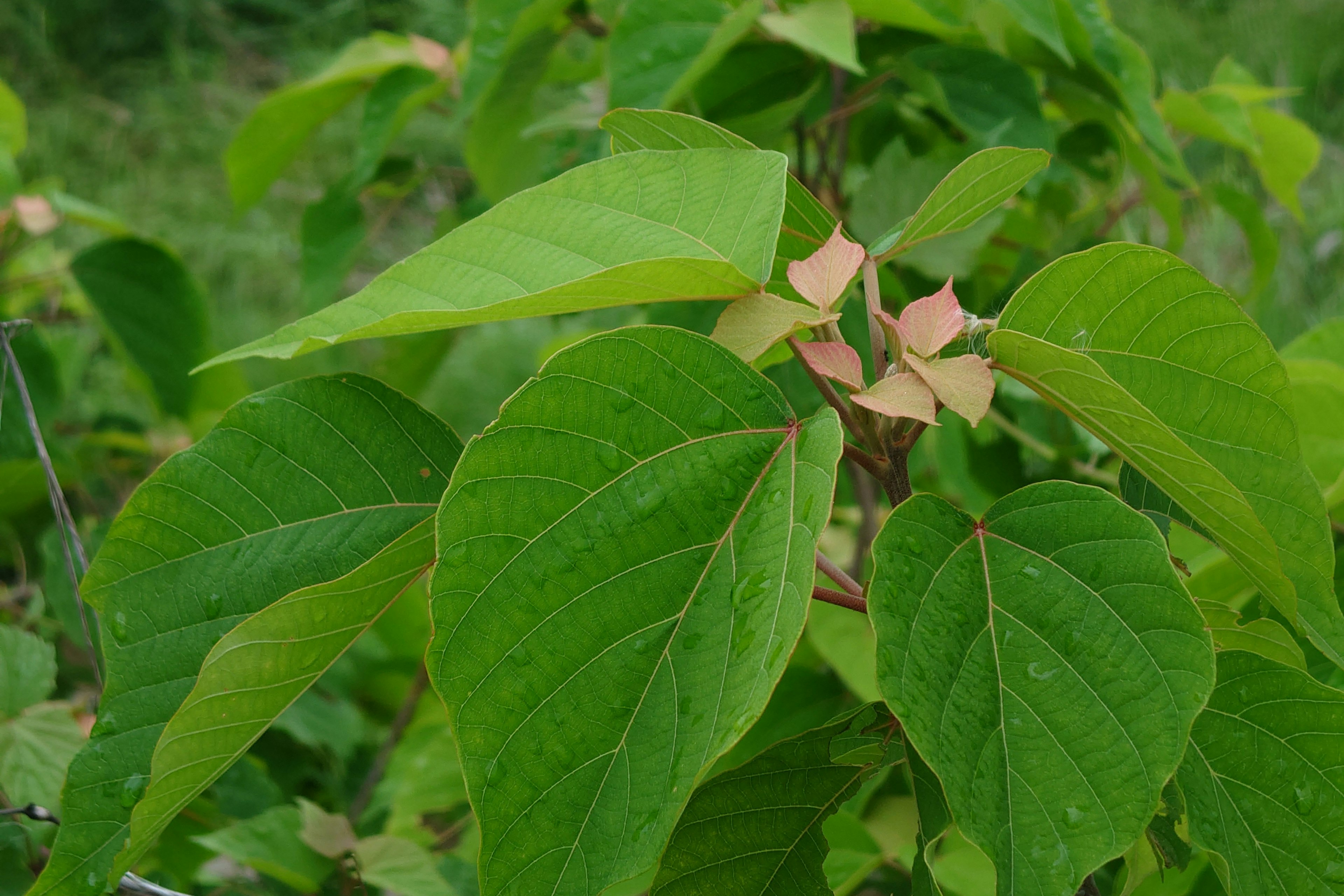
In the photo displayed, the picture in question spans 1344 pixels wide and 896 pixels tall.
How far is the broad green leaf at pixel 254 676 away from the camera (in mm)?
326

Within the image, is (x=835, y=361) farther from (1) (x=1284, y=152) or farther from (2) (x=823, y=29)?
(1) (x=1284, y=152)

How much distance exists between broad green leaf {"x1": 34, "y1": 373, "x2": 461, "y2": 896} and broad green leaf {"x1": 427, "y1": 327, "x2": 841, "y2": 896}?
10cm

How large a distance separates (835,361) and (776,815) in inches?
6.7

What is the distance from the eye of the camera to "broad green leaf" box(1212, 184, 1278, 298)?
2.82 ft

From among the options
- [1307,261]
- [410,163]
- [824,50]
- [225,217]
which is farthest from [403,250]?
[824,50]

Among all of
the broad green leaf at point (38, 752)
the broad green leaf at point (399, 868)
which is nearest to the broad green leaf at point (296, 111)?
the broad green leaf at point (38, 752)

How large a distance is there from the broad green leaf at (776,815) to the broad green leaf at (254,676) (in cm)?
14

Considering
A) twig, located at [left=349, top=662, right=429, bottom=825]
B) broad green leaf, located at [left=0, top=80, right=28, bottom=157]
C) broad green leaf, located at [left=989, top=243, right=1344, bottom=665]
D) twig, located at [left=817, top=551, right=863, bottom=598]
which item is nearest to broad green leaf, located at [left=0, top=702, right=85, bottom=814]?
twig, located at [left=349, top=662, right=429, bottom=825]

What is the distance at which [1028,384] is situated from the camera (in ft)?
1.09

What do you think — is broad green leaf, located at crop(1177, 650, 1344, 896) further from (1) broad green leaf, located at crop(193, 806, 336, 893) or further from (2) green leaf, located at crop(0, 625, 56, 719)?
(2) green leaf, located at crop(0, 625, 56, 719)

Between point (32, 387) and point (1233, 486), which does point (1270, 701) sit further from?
point (32, 387)

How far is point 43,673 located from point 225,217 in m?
2.74

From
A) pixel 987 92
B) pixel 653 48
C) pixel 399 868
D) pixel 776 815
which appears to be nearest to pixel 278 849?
pixel 399 868

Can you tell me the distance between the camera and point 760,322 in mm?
331
